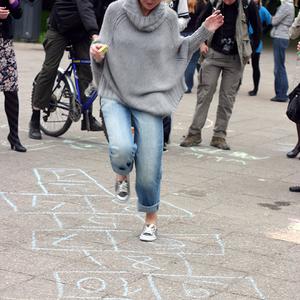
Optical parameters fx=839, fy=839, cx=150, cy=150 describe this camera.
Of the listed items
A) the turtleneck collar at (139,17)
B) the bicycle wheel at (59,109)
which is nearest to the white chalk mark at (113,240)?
the turtleneck collar at (139,17)

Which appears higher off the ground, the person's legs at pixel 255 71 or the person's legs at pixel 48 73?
the person's legs at pixel 48 73

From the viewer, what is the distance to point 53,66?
8555 mm

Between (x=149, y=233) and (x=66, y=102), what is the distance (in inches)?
147

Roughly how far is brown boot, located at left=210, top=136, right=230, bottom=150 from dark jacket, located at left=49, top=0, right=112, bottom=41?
170 centimetres

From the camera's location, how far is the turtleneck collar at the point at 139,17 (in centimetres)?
515

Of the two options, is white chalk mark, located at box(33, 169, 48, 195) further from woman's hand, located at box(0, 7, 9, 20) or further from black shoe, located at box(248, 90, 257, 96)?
black shoe, located at box(248, 90, 257, 96)

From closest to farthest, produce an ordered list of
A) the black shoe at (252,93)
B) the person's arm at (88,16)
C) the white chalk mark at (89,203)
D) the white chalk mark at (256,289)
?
the white chalk mark at (256,289) < the white chalk mark at (89,203) < the person's arm at (88,16) < the black shoe at (252,93)

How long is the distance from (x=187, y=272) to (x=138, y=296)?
1.67ft

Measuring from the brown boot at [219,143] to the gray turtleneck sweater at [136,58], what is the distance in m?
3.53

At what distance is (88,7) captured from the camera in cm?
816

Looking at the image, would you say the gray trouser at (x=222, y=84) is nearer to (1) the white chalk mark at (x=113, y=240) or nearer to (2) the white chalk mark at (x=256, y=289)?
(1) the white chalk mark at (x=113, y=240)

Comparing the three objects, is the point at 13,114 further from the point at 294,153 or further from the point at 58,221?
the point at 294,153

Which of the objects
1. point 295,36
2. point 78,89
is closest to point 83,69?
point 78,89

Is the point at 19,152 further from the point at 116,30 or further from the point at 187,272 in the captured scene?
the point at 187,272
